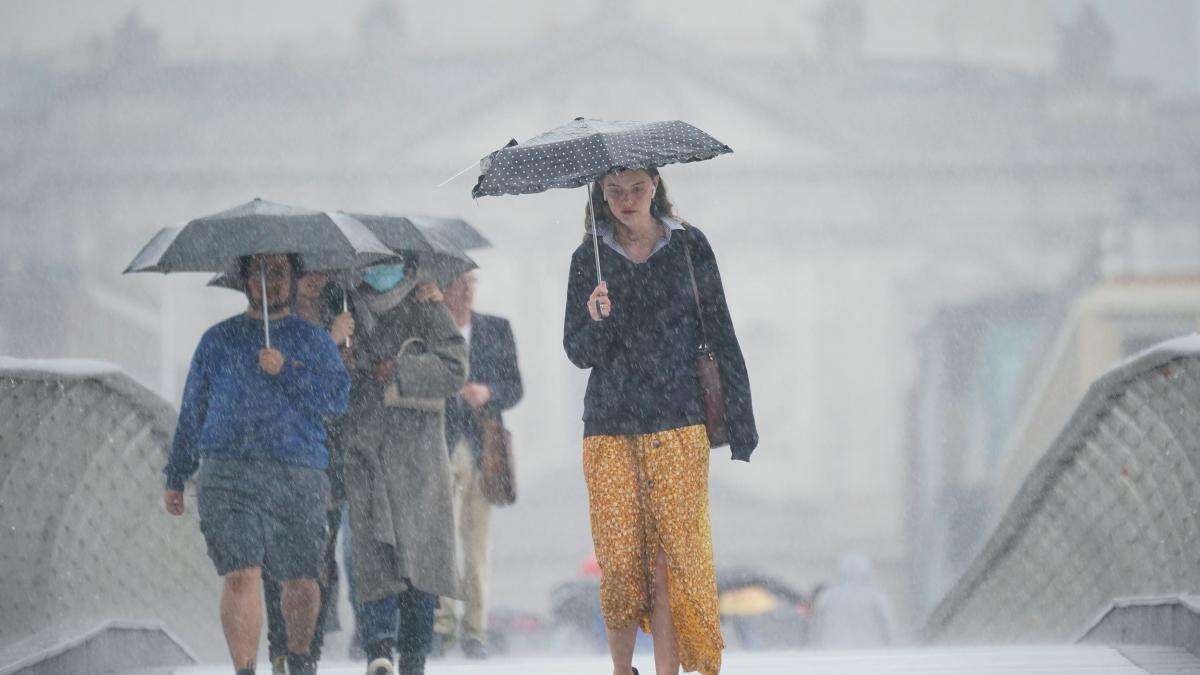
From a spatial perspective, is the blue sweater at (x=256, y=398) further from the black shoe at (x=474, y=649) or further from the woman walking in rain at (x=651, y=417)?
the black shoe at (x=474, y=649)

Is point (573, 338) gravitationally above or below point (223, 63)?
below

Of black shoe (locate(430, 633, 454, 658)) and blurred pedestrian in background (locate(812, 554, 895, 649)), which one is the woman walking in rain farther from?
blurred pedestrian in background (locate(812, 554, 895, 649))

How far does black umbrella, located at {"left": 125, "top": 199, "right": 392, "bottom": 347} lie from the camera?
16.7 feet

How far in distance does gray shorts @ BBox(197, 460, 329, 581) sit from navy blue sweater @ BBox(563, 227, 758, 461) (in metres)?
0.96

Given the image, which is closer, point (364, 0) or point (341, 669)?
point (341, 669)

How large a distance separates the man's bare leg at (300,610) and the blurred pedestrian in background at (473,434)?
175 centimetres

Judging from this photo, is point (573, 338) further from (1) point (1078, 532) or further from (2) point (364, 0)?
(2) point (364, 0)

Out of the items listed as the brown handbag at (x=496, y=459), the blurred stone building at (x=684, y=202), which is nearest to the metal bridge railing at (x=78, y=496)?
the brown handbag at (x=496, y=459)

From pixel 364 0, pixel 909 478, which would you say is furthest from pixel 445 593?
pixel 364 0

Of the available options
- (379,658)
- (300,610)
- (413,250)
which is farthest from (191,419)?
(413,250)

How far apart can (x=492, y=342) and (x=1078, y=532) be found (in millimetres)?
2508

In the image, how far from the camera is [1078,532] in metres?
7.80

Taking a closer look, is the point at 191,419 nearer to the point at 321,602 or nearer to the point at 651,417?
the point at 321,602

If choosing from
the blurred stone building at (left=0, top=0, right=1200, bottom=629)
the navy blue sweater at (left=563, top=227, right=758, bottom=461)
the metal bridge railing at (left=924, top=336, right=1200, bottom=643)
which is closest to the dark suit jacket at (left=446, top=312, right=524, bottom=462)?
the metal bridge railing at (left=924, top=336, right=1200, bottom=643)
